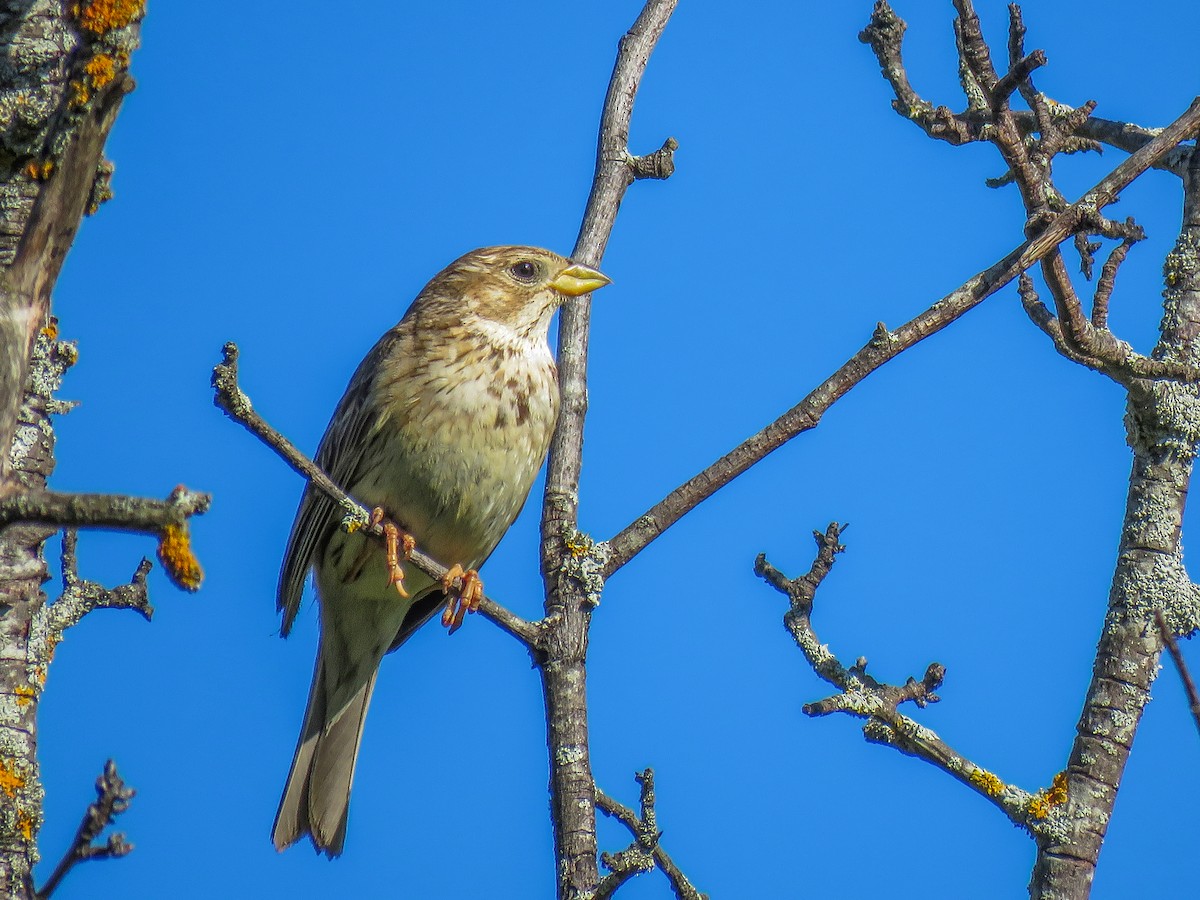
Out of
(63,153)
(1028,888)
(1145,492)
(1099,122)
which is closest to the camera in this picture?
(63,153)

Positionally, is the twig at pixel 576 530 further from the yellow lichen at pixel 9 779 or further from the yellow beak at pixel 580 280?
the yellow lichen at pixel 9 779

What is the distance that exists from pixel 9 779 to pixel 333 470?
2388 millimetres

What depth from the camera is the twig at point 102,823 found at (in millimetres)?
2865

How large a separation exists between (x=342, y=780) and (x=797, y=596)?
8.18 feet

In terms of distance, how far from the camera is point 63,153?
2258 millimetres

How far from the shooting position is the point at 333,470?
18.7 ft

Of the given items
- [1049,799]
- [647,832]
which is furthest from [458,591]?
[1049,799]

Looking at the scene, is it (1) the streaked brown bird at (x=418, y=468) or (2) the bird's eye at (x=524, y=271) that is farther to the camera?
(2) the bird's eye at (x=524, y=271)

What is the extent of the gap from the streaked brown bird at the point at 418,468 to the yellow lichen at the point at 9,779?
1.63 m

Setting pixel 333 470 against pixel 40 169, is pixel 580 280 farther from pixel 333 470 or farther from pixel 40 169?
pixel 40 169

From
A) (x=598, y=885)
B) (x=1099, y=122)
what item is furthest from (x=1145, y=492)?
(x=598, y=885)

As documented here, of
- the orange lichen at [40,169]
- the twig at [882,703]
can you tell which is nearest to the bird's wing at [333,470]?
the twig at [882,703]

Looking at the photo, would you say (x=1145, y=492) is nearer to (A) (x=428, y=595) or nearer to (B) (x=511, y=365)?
(B) (x=511, y=365)

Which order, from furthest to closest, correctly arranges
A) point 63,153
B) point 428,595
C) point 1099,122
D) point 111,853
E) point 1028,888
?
1. point 428,595
2. point 1099,122
3. point 1028,888
4. point 111,853
5. point 63,153
